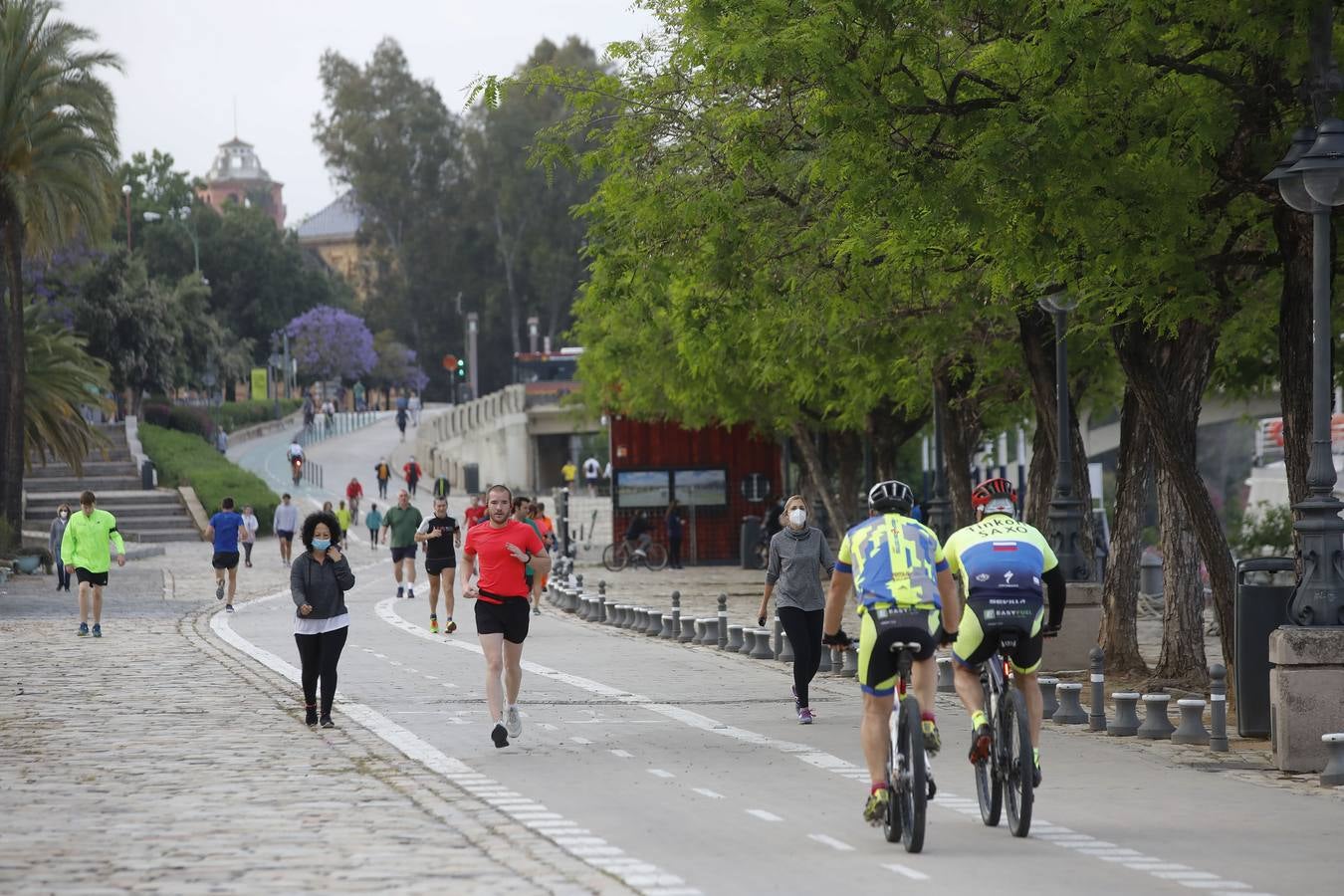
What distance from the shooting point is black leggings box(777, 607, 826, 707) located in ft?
49.4

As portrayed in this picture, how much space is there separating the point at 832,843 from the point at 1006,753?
867 mm

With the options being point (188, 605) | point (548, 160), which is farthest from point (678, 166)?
point (188, 605)

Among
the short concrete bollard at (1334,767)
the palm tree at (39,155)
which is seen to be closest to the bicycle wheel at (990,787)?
the short concrete bollard at (1334,767)

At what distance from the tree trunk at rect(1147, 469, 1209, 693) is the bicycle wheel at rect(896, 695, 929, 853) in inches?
375

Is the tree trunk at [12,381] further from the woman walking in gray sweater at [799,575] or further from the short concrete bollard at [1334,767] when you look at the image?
the short concrete bollard at [1334,767]

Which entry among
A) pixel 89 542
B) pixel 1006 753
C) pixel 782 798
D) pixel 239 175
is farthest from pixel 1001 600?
pixel 239 175

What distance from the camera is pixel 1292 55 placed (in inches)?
535

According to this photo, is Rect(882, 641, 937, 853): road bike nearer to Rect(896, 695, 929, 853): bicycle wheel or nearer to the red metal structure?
Rect(896, 695, 929, 853): bicycle wheel

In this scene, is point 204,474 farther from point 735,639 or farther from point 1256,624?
point 1256,624

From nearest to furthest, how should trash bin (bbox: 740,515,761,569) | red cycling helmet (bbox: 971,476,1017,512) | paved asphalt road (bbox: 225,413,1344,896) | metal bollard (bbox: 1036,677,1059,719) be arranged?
paved asphalt road (bbox: 225,413,1344,896) → red cycling helmet (bbox: 971,476,1017,512) → metal bollard (bbox: 1036,677,1059,719) → trash bin (bbox: 740,515,761,569)

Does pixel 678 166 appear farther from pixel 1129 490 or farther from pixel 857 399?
pixel 857 399

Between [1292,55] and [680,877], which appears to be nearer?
[680,877]

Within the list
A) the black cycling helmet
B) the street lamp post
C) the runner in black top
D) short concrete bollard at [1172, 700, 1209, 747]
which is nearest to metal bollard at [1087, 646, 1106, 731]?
short concrete bollard at [1172, 700, 1209, 747]

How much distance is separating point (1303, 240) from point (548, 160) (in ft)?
22.5
